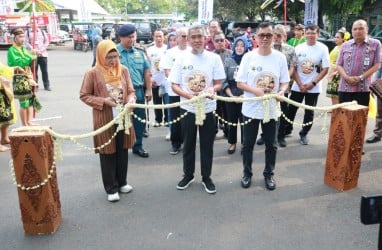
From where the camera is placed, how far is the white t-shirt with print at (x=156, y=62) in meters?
5.97

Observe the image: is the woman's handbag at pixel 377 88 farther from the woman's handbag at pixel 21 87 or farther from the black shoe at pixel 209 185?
the woman's handbag at pixel 21 87

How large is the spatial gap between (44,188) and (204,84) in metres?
1.85

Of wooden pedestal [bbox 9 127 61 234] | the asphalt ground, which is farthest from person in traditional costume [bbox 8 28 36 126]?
wooden pedestal [bbox 9 127 61 234]

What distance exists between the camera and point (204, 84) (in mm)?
3824

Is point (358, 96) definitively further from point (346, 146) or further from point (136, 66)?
point (136, 66)

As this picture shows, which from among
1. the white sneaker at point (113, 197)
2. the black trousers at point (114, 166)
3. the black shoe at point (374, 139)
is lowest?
the white sneaker at point (113, 197)

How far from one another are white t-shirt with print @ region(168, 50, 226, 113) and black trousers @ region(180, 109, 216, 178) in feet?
0.39

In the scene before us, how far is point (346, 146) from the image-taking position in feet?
12.9

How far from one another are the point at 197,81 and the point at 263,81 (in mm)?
703

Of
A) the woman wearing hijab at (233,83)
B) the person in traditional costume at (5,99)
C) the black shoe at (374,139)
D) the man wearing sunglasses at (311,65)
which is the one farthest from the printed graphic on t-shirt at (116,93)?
the black shoe at (374,139)

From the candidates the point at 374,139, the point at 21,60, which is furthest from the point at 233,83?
the point at 21,60

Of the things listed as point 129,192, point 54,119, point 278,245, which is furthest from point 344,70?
point 54,119

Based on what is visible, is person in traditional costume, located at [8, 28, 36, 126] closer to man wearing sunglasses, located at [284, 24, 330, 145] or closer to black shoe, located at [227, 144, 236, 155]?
black shoe, located at [227, 144, 236, 155]

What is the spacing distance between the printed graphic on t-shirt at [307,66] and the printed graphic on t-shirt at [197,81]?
219 centimetres
